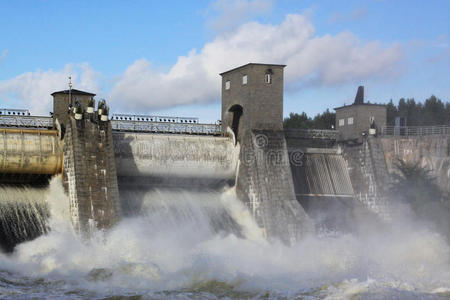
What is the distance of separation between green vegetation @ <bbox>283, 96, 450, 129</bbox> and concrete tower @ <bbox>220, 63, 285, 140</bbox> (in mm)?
31701

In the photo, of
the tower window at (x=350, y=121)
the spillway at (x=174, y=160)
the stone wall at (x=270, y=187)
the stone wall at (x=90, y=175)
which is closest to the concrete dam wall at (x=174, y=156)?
the spillway at (x=174, y=160)

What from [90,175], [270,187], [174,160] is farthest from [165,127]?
[90,175]

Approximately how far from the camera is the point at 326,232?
35312mm

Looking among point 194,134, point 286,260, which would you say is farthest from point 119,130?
point 286,260

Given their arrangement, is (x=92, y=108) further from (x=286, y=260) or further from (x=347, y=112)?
(x=347, y=112)

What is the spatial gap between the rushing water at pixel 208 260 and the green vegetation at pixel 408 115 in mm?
33690

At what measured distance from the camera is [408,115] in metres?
71.8

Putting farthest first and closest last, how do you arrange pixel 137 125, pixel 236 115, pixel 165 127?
1. pixel 236 115
2. pixel 165 127
3. pixel 137 125

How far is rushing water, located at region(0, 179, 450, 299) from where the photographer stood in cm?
2386

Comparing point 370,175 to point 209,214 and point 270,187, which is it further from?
point 209,214

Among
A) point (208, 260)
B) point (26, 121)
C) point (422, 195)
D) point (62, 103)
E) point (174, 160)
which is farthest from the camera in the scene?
point (422, 195)

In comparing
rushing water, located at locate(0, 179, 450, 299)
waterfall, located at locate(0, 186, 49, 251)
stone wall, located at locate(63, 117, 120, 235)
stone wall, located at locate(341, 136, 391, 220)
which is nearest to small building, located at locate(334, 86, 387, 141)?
stone wall, located at locate(341, 136, 391, 220)

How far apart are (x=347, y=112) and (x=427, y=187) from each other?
23.9 ft

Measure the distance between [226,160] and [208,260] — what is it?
8.97 metres
